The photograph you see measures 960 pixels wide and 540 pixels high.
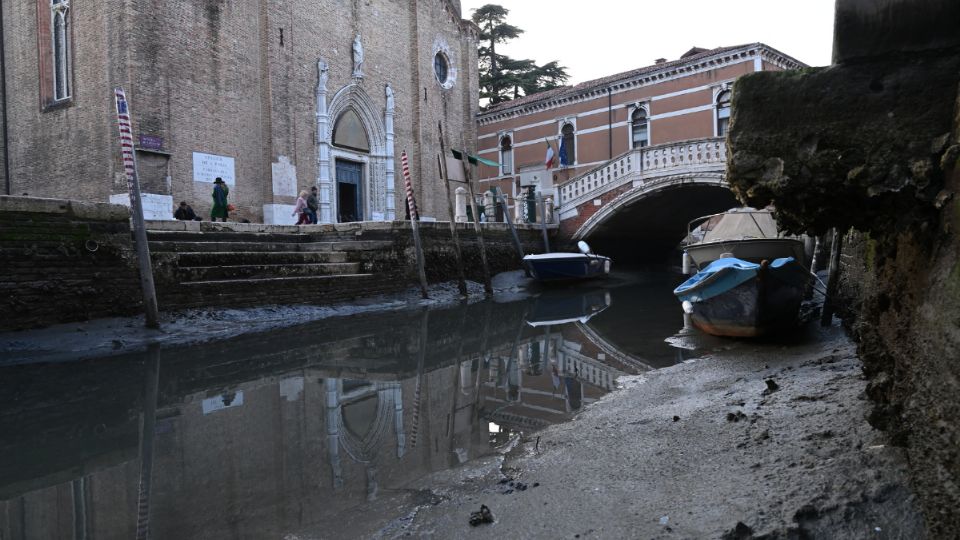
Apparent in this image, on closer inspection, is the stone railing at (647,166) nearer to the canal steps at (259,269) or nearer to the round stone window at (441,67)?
the round stone window at (441,67)

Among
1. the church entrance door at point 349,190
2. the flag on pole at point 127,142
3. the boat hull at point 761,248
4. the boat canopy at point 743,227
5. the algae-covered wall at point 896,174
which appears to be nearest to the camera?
the algae-covered wall at point 896,174

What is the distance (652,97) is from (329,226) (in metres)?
13.8

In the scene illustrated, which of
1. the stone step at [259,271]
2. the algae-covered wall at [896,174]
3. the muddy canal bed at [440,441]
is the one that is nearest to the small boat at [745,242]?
the muddy canal bed at [440,441]

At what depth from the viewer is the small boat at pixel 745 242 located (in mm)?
10695

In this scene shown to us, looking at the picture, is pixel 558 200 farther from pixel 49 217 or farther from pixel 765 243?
pixel 49 217

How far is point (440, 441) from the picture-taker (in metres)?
3.74

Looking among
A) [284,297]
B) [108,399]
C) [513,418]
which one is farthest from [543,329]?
[108,399]

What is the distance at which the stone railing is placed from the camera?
648 inches

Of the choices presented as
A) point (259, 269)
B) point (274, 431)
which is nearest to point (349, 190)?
point (259, 269)

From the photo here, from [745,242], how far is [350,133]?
12.2 metres

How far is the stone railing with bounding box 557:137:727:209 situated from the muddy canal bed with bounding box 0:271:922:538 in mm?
10585

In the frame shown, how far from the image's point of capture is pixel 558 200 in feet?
64.8

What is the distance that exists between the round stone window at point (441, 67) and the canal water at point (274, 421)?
16182mm

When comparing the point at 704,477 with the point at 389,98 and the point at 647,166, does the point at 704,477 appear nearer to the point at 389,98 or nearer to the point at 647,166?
the point at 647,166
